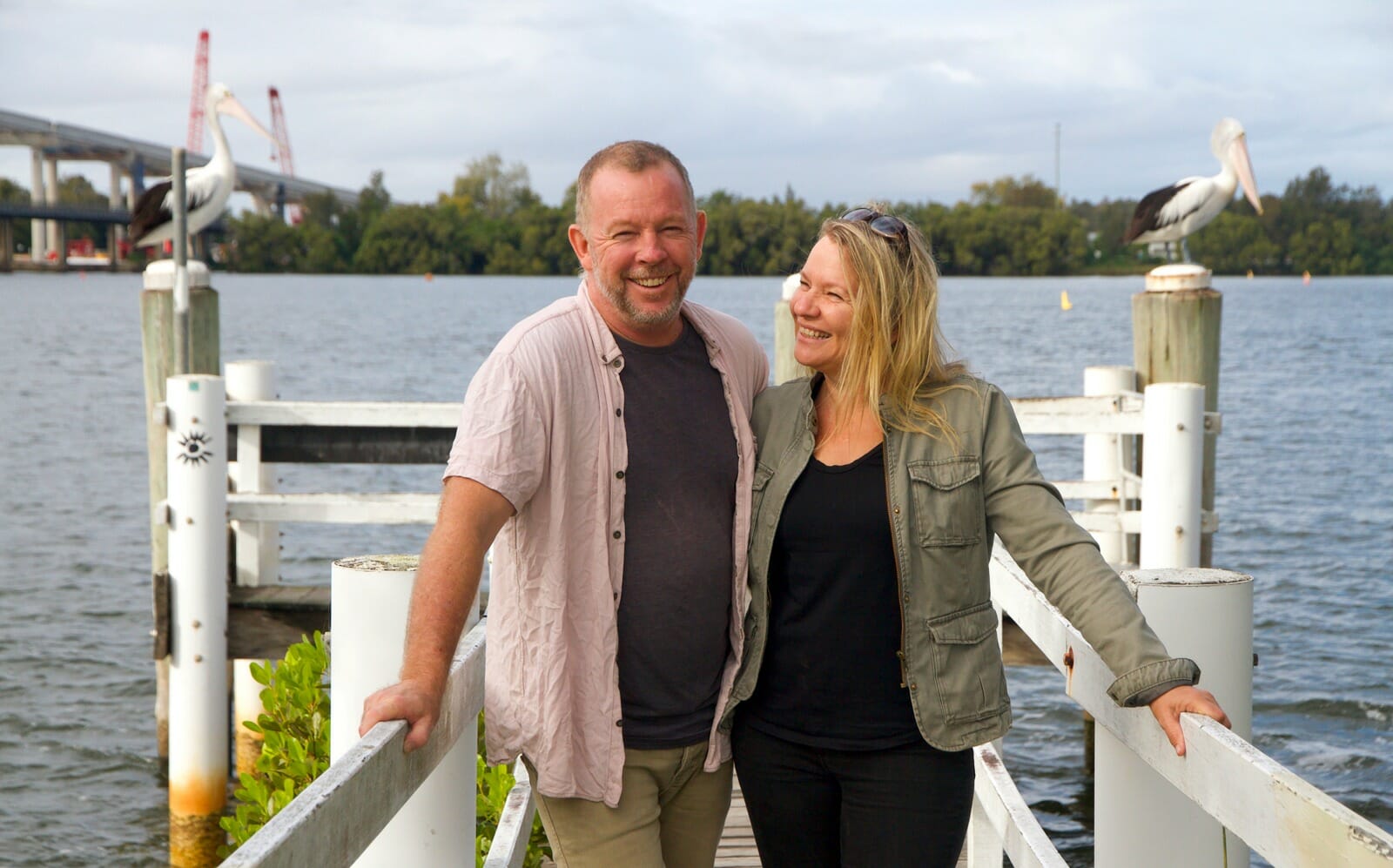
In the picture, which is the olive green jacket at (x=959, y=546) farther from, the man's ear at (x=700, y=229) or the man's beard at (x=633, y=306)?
the man's ear at (x=700, y=229)

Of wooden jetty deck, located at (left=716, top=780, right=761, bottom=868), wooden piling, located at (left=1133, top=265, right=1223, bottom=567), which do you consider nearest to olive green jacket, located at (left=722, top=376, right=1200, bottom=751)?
wooden jetty deck, located at (left=716, top=780, right=761, bottom=868)

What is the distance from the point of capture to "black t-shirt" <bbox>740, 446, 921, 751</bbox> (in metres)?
A: 2.81

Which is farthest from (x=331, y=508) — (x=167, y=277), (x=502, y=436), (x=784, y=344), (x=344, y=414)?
(x=502, y=436)

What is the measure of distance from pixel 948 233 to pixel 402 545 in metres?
89.4

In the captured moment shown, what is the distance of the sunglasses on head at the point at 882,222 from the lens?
9.50ft

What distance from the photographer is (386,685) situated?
2795 mm

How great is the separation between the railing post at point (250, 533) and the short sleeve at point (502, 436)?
470 cm

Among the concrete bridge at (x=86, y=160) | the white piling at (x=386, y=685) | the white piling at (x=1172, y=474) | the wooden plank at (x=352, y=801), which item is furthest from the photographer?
the concrete bridge at (x=86, y=160)

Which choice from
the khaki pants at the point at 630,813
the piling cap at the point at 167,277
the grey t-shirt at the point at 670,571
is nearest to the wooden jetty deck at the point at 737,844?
the khaki pants at the point at 630,813

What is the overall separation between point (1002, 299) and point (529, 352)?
87.9m

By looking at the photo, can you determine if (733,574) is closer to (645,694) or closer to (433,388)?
(645,694)

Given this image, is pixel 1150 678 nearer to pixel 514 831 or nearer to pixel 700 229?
pixel 700 229

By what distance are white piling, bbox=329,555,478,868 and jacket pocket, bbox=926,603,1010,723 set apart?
882 mm

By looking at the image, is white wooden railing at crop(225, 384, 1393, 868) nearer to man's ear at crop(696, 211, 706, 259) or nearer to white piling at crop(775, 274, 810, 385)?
man's ear at crop(696, 211, 706, 259)
